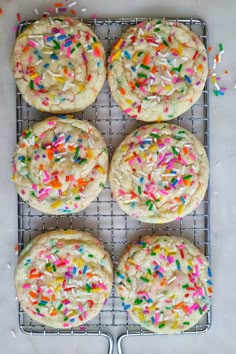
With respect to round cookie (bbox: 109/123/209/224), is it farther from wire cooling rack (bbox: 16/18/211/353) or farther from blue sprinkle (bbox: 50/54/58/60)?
blue sprinkle (bbox: 50/54/58/60)

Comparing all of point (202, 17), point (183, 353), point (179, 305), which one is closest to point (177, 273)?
point (179, 305)

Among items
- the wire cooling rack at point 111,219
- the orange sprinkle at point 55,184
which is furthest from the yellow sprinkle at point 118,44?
the orange sprinkle at point 55,184

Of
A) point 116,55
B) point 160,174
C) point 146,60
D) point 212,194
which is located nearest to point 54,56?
point 116,55

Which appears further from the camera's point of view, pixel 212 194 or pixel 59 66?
pixel 212 194

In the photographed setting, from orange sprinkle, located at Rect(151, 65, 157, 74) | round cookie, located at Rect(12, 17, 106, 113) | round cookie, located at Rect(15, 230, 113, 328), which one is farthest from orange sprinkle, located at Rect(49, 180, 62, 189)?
orange sprinkle, located at Rect(151, 65, 157, 74)

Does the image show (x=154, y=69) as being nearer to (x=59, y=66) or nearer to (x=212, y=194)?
(x=59, y=66)

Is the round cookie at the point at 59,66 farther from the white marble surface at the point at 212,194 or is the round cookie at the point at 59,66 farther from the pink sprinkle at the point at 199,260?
the pink sprinkle at the point at 199,260
